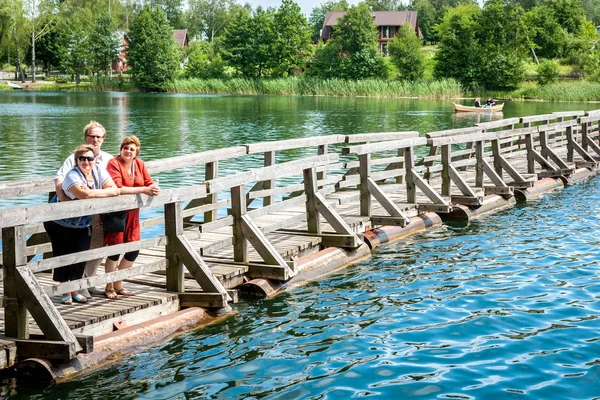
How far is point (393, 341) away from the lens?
927 centimetres

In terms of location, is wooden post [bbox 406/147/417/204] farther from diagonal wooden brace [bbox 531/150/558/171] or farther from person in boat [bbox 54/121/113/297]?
person in boat [bbox 54/121/113/297]

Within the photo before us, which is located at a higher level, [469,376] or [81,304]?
[81,304]

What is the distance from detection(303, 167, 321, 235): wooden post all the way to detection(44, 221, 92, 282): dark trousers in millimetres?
4306

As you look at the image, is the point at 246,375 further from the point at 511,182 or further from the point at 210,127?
the point at 210,127

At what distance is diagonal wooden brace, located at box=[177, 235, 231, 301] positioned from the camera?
9281 mm

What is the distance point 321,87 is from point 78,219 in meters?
82.5

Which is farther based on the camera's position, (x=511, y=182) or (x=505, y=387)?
(x=511, y=182)

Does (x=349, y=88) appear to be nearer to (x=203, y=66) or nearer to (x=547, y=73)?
(x=547, y=73)

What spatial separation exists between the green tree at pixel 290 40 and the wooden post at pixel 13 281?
98.1 meters

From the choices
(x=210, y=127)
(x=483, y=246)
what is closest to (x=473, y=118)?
(x=210, y=127)

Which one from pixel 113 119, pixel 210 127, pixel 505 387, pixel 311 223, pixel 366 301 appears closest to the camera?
pixel 505 387

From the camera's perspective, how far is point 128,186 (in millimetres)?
8820

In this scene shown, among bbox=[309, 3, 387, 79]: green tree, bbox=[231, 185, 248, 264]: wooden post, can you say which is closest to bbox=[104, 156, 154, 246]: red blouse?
bbox=[231, 185, 248, 264]: wooden post

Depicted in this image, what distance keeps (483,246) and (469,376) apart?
6.71 metres
